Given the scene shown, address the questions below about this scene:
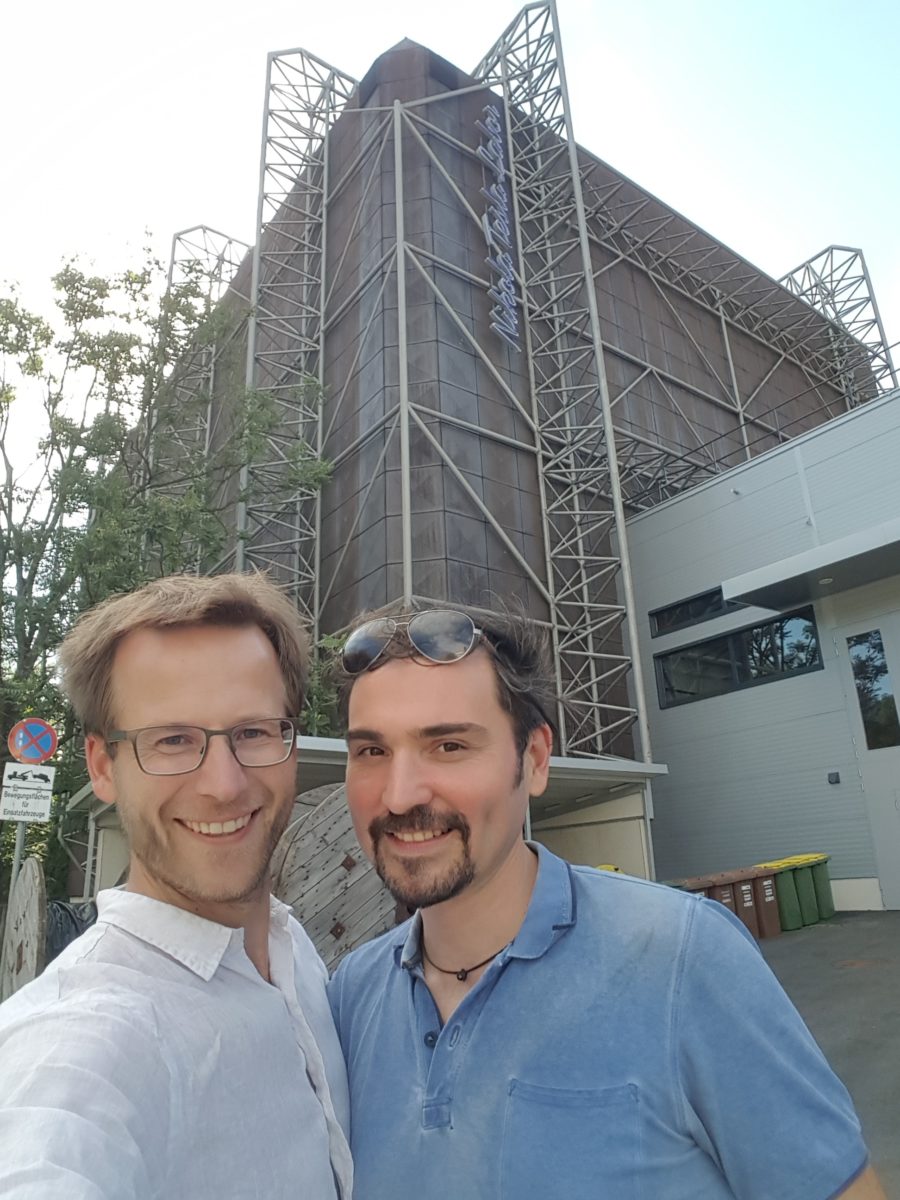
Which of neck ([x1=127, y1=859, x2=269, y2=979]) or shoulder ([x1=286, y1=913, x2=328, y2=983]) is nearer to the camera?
neck ([x1=127, y1=859, x2=269, y2=979])

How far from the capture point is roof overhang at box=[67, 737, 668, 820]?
35.1 feet

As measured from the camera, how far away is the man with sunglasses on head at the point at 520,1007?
54.3 inches

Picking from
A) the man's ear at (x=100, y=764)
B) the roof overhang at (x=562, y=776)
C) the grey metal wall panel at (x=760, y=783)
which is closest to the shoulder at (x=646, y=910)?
the man's ear at (x=100, y=764)

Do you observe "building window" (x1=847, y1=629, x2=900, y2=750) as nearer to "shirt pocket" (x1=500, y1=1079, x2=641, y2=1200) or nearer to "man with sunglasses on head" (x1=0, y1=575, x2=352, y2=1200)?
"man with sunglasses on head" (x1=0, y1=575, x2=352, y2=1200)

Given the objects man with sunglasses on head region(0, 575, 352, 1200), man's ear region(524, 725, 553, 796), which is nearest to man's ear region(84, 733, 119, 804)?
man with sunglasses on head region(0, 575, 352, 1200)

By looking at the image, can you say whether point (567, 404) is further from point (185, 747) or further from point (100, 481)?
point (185, 747)

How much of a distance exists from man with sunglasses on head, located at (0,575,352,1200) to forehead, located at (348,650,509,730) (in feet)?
0.67

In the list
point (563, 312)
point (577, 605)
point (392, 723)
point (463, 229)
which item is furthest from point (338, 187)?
point (392, 723)

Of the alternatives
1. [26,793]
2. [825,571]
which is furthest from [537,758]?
[825,571]

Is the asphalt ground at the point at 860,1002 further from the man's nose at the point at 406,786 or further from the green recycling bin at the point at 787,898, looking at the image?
the man's nose at the point at 406,786

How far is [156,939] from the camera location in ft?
4.67

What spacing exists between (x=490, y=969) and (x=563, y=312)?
2025 cm

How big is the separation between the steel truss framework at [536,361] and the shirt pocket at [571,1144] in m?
13.0

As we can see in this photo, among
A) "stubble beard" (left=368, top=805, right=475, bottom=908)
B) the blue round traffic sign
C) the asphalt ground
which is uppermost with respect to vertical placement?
the blue round traffic sign
